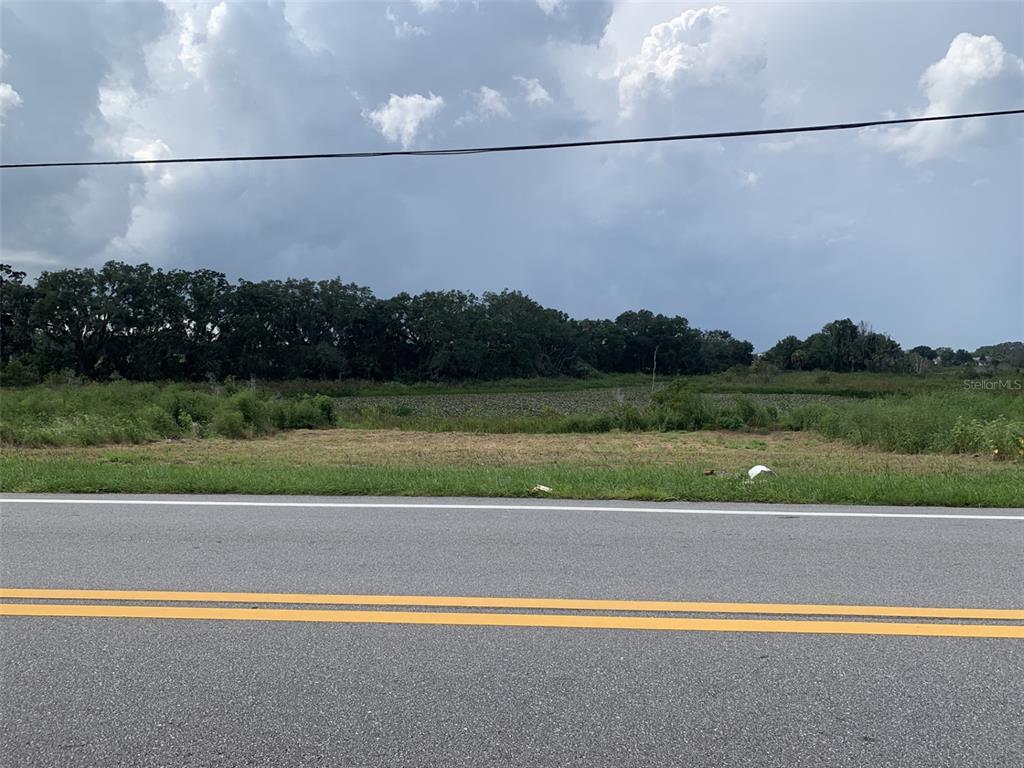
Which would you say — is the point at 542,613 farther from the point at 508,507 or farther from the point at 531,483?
the point at 531,483

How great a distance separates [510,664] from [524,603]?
0.90 m

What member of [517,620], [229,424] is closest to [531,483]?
[517,620]

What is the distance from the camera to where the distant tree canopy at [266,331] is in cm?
6234

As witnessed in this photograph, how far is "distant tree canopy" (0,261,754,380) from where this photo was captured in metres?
62.3

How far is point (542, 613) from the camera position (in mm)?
4461

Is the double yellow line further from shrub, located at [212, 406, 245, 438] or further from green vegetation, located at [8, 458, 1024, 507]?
shrub, located at [212, 406, 245, 438]

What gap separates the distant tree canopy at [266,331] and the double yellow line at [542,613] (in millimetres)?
64920

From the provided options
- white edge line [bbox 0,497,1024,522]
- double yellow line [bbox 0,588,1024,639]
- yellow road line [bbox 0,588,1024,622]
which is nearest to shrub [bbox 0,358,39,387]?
white edge line [bbox 0,497,1024,522]

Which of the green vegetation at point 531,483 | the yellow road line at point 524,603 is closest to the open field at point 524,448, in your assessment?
the green vegetation at point 531,483

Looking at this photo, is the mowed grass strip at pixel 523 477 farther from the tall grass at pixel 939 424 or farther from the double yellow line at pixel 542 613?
the double yellow line at pixel 542 613

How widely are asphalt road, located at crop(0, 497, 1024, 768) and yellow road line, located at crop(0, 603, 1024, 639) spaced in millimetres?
68

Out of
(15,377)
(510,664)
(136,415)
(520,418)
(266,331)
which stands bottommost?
(510,664)

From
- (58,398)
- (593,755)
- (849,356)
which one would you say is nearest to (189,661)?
(593,755)

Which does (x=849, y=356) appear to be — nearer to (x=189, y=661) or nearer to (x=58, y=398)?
(x=58, y=398)
